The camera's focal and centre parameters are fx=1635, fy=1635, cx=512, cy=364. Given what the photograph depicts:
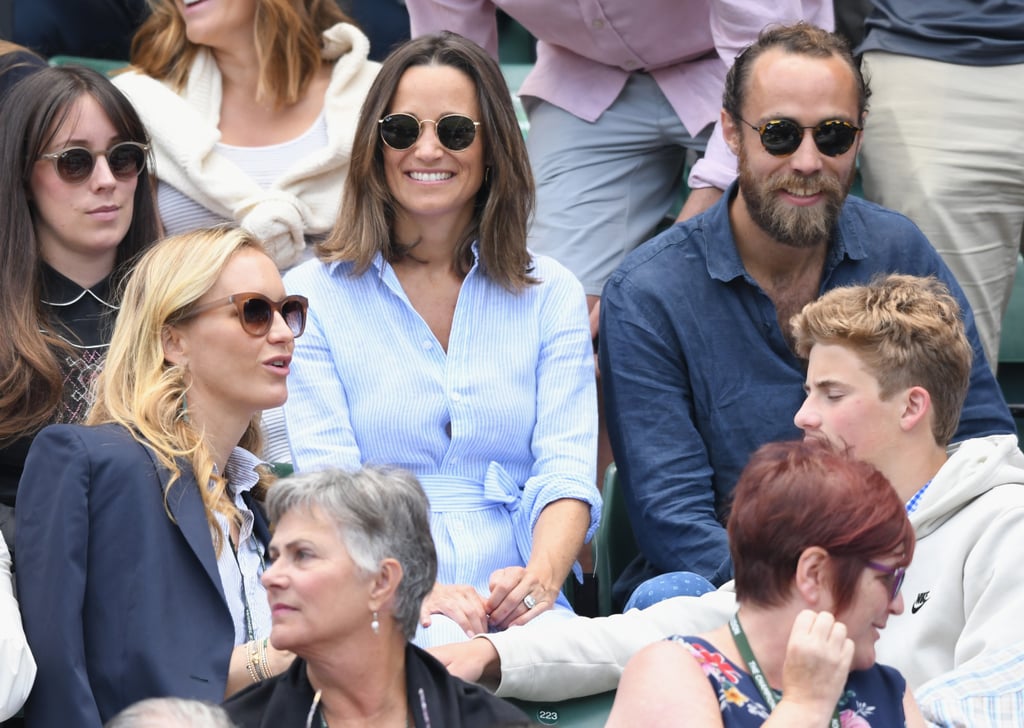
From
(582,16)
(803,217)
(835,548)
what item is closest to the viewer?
(835,548)

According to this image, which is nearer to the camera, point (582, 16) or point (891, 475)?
point (891, 475)

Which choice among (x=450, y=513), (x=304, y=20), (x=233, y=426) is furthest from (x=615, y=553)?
(x=304, y=20)

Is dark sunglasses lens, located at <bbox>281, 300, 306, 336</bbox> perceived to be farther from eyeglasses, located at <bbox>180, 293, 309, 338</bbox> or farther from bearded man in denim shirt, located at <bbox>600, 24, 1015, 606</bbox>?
bearded man in denim shirt, located at <bbox>600, 24, 1015, 606</bbox>

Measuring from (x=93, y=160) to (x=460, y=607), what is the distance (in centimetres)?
137

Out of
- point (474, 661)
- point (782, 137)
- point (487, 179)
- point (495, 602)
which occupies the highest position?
point (782, 137)

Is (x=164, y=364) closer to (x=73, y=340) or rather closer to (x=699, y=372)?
(x=73, y=340)

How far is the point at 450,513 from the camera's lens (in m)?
3.54

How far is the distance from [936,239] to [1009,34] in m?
0.64

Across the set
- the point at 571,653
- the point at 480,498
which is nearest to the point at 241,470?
the point at 480,498

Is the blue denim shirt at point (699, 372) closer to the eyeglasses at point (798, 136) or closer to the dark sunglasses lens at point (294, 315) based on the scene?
the eyeglasses at point (798, 136)

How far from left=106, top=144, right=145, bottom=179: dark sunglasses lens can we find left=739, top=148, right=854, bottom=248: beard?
145 cm

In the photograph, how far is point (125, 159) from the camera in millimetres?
3793

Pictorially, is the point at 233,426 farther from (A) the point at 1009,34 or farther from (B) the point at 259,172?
(A) the point at 1009,34

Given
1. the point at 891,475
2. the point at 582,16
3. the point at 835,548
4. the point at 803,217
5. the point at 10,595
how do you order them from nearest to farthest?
1. the point at 835,548
2. the point at 10,595
3. the point at 891,475
4. the point at 803,217
5. the point at 582,16
